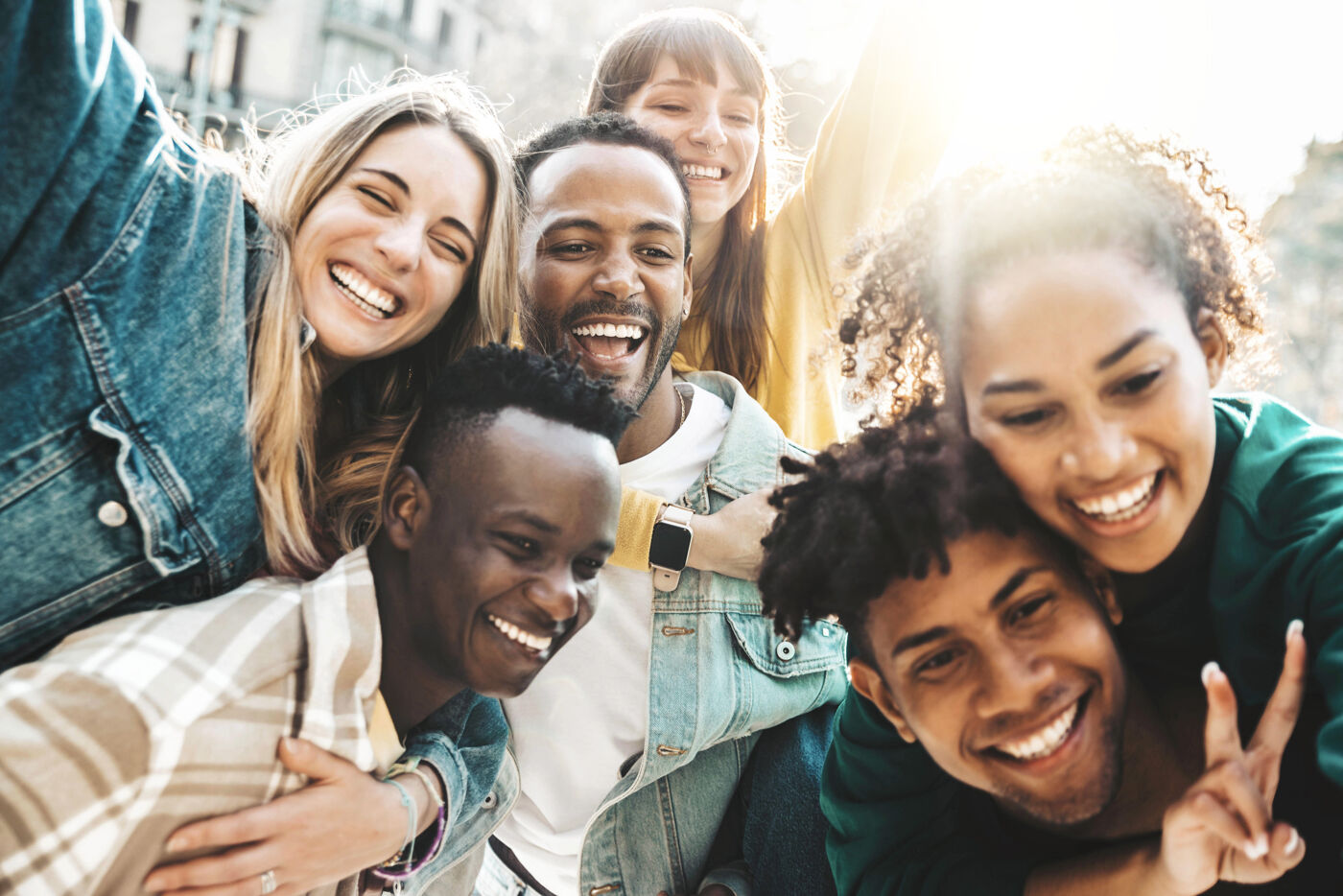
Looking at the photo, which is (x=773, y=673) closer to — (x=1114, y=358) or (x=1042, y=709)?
(x=1042, y=709)

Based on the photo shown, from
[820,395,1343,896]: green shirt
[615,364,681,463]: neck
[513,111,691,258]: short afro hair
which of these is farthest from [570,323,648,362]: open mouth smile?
[820,395,1343,896]: green shirt

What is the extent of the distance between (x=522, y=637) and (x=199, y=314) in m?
0.79

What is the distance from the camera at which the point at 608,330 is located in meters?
2.27

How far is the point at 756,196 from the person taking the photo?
3248 mm

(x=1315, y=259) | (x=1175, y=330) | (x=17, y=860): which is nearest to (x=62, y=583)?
(x=17, y=860)

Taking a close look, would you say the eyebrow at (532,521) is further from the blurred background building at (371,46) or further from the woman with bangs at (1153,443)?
the blurred background building at (371,46)

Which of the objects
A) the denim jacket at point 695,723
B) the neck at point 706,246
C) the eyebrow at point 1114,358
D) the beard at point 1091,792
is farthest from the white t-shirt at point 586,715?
the neck at point 706,246

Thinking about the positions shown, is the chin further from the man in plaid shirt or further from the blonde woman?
the blonde woman

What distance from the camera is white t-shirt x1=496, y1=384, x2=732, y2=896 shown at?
2230 mm

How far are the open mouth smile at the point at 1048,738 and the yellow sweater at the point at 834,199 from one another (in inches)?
59.5

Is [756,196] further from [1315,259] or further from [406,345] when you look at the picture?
[1315,259]

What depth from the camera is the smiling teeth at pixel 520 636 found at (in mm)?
1700

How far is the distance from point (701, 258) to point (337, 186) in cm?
140

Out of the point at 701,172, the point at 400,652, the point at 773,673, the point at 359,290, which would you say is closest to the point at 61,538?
the point at 400,652
